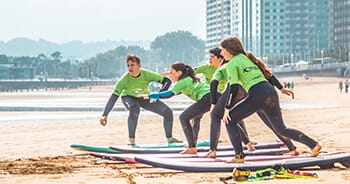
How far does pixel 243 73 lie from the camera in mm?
9469

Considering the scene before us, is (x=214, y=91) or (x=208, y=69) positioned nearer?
(x=214, y=91)

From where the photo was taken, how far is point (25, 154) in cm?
1298

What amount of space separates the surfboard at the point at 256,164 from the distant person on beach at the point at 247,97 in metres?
0.21

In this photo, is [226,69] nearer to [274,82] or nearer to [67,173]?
[274,82]

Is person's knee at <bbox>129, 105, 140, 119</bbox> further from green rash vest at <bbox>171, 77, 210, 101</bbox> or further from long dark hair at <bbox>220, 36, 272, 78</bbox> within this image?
long dark hair at <bbox>220, 36, 272, 78</bbox>

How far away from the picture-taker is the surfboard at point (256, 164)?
365 inches

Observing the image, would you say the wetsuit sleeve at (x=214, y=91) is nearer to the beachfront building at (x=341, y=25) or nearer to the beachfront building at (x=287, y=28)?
the beachfront building at (x=341, y=25)

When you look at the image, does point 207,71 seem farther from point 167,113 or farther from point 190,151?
point 190,151

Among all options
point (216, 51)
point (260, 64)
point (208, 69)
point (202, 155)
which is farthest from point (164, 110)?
point (260, 64)

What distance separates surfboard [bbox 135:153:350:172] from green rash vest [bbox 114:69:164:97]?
3.29m

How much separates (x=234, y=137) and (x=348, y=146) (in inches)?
147

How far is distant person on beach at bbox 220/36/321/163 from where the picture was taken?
369 inches

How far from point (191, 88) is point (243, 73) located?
6.82 ft

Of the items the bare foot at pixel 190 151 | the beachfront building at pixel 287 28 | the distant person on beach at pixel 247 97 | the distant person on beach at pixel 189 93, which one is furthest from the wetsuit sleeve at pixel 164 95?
the beachfront building at pixel 287 28
